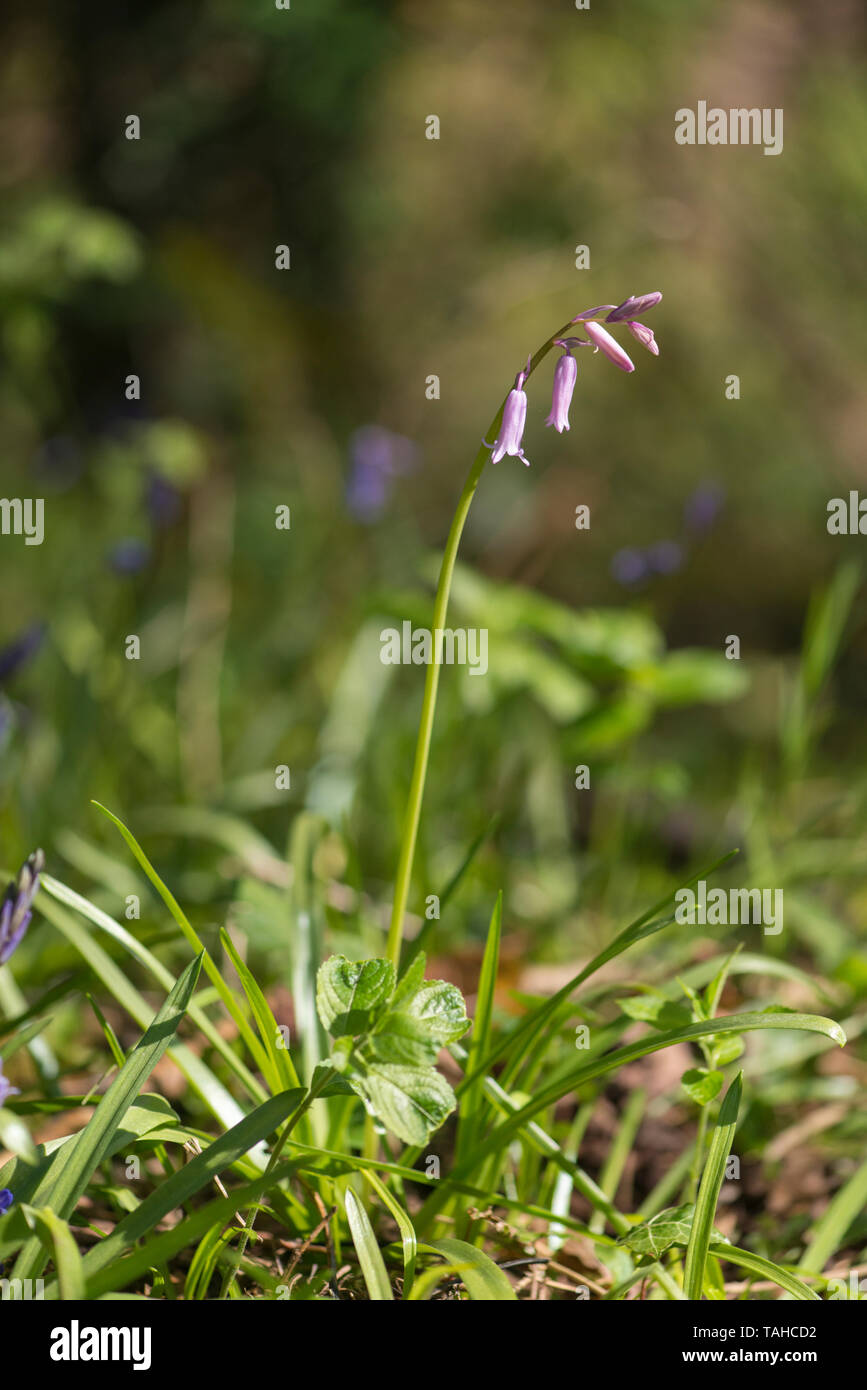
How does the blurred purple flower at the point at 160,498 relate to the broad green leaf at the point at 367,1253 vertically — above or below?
above

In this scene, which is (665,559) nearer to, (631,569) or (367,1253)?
(631,569)

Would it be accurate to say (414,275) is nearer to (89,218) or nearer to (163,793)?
(89,218)

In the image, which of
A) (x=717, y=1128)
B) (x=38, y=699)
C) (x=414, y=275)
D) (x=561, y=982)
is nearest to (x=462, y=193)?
(x=414, y=275)

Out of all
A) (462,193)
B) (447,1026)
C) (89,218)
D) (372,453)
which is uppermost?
(462,193)

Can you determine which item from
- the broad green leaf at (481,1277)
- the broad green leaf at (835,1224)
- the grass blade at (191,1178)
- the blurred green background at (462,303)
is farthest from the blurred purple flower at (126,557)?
the broad green leaf at (835,1224)

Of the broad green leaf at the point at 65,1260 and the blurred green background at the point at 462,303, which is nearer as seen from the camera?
the broad green leaf at the point at 65,1260

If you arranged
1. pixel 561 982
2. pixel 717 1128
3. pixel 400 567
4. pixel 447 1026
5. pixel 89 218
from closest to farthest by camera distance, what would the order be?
pixel 447 1026
pixel 717 1128
pixel 561 982
pixel 89 218
pixel 400 567

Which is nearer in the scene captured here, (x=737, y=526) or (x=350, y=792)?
(x=350, y=792)

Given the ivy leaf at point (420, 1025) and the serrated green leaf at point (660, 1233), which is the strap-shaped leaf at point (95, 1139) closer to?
the ivy leaf at point (420, 1025)
